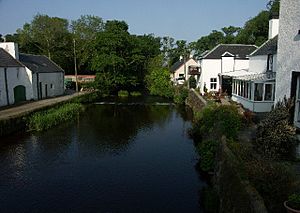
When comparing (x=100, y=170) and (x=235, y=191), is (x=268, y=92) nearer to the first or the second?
(x=100, y=170)

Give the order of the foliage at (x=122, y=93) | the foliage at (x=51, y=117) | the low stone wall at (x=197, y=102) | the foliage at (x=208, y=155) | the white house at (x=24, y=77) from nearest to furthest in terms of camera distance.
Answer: the foliage at (x=208, y=155)
the foliage at (x=51, y=117)
the low stone wall at (x=197, y=102)
the white house at (x=24, y=77)
the foliage at (x=122, y=93)

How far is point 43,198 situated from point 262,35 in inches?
2022

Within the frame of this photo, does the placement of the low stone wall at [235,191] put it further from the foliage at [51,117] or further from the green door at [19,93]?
the green door at [19,93]

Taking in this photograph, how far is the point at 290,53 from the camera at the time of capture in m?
13.6

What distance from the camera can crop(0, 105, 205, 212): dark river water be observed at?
12305mm

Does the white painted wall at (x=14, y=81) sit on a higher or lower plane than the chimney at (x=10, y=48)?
lower

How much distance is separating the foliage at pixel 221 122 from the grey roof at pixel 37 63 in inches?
887

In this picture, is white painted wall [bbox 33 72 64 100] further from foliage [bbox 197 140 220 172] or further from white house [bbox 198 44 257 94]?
foliage [bbox 197 140 220 172]

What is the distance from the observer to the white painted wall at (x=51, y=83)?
3541 centimetres

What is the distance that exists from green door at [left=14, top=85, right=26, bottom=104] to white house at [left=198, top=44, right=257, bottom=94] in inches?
826

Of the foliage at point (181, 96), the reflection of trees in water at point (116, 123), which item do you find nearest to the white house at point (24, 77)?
the reflection of trees in water at point (116, 123)

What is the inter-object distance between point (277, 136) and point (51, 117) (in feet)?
64.8

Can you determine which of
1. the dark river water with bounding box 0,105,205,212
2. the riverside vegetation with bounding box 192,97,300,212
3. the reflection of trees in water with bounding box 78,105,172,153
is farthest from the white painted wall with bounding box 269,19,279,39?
the reflection of trees in water with bounding box 78,105,172,153

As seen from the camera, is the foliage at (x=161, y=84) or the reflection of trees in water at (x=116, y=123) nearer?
the reflection of trees in water at (x=116, y=123)
